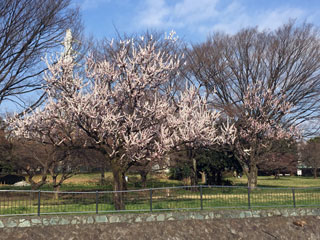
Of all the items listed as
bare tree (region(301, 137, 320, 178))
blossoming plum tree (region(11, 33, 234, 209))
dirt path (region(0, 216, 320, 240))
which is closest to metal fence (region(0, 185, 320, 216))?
dirt path (region(0, 216, 320, 240))

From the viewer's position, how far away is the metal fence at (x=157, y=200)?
13.8m

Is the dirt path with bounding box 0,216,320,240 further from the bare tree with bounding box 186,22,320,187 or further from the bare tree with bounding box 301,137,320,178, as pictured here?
the bare tree with bounding box 301,137,320,178

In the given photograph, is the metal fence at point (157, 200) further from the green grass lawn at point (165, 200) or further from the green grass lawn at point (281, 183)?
the green grass lawn at point (281, 183)

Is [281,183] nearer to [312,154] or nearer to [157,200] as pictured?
[312,154]

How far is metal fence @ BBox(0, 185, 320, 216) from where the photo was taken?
13798 millimetres

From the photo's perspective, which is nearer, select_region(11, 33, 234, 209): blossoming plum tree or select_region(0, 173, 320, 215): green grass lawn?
select_region(0, 173, 320, 215): green grass lawn

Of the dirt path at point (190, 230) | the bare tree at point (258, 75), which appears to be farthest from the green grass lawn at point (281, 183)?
the dirt path at point (190, 230)

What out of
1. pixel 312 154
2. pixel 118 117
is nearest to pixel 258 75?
pixel 118 117

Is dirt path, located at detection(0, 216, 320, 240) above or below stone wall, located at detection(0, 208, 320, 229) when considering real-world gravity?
below

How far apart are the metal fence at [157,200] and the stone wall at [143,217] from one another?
0.37m

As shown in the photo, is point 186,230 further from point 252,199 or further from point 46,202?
point 46,202

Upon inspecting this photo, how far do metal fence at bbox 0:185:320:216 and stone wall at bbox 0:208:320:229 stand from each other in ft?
1.22

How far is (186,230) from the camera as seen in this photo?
1364 centimetres

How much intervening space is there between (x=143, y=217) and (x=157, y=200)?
4.61 ft
